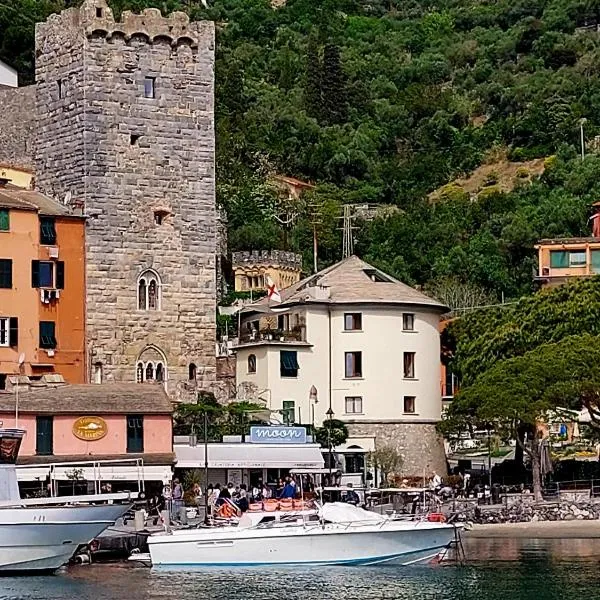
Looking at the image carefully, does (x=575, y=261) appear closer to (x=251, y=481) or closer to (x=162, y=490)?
(x=251, y=481)

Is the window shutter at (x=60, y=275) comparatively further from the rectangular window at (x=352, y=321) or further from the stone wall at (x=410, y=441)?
the stone wall at (x=410, y=441)

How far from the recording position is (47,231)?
73.2 metres

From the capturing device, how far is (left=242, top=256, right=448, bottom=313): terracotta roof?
77688 millimetres

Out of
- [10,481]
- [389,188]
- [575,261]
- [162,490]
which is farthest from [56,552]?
[389,188]

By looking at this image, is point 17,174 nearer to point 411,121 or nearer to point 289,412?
point 289,412

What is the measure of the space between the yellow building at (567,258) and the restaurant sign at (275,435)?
3202 centimetres

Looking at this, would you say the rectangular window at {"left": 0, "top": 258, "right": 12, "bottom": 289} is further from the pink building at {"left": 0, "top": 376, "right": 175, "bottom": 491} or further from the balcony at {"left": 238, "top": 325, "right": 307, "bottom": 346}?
the balcony at {"left": 238, "top": 325, "right": 307, "bottom": 346}

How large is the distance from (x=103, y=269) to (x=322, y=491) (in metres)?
15.9

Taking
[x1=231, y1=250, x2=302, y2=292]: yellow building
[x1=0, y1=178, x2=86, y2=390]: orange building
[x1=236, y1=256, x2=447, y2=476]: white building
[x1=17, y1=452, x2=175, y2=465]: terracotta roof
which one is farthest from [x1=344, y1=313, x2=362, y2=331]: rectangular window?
[x1=231, y1=250, x2=302, y2=292]: yellow building

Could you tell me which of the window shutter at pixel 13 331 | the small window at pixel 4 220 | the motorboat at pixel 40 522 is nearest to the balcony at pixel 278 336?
the window shutter at pixel 13 331

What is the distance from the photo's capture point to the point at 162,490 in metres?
62.6

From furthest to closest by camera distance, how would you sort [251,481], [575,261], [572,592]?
1. [575,261]
2. [251,481]
3. [572,592]

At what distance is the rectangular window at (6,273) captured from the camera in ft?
236

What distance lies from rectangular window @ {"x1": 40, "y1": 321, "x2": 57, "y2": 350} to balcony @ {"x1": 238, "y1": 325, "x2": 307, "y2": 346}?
870 centimetres
